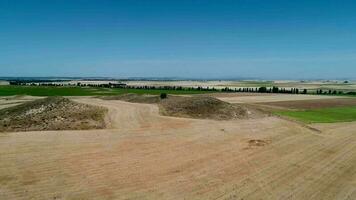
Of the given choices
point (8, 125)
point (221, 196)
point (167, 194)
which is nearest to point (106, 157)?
point (167, 194)

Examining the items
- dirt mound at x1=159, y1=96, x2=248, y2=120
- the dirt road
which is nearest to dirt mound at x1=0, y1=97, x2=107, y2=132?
the dirt road

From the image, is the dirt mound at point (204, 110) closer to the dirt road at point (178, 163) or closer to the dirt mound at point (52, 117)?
the dirt road at point (178, 163)

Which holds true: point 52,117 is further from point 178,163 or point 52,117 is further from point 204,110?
point 178,163

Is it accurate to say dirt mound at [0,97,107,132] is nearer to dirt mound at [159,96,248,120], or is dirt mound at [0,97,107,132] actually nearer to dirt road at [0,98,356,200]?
dirt road at [0,98,356,200]

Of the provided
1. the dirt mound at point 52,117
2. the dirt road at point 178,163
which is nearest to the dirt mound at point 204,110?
the dirt road at point 178,163

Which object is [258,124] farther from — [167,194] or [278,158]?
[167,194]
